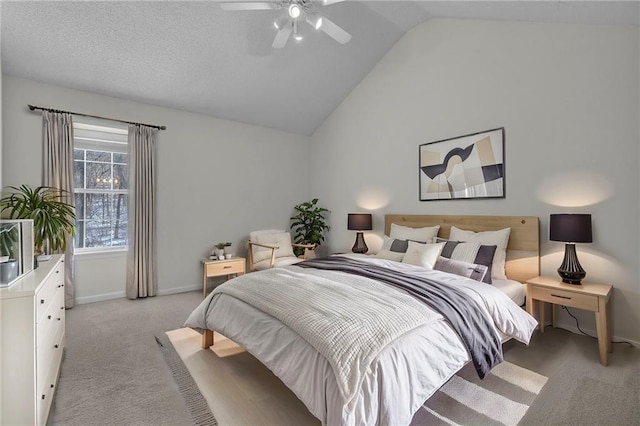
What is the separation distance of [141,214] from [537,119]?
4784 mm

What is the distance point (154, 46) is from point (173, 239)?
98.2 inches

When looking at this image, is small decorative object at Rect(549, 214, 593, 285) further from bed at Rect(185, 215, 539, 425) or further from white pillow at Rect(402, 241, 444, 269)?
white pillow at Rect(402, 241, 444, 269)

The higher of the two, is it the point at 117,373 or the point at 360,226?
the point at 360,226

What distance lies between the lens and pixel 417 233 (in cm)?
368

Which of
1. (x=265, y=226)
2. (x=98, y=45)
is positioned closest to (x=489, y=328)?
(x=265, y=226)

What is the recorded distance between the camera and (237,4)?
2318mm

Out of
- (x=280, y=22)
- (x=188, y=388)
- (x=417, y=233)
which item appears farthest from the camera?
(x=417, y=233)

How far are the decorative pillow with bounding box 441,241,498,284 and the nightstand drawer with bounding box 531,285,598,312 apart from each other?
0.37 m

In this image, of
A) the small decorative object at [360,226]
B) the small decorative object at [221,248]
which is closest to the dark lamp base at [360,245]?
the small decorative object at [360,226]

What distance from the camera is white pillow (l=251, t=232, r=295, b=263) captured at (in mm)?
4484

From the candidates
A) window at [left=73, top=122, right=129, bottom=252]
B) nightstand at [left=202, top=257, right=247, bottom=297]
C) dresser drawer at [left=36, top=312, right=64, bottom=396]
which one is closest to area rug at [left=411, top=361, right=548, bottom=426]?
dresser drawer at [left=36, top=312, right=64, bottom=396]

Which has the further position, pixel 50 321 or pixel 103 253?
Answer: pixel 103 253

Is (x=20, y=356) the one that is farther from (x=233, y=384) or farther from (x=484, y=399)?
(x=484, y=399)

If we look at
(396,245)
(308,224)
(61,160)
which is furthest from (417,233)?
(61,160)
